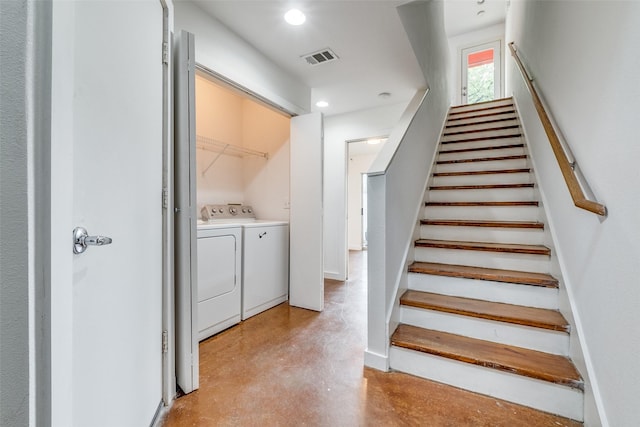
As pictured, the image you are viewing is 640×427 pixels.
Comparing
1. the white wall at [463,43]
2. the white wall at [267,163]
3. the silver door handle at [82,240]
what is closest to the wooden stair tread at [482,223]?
the white wall at [267,163]

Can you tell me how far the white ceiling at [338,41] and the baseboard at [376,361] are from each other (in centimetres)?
239

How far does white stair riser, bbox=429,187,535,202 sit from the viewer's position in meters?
2.48

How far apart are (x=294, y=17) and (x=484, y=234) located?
7.50ft

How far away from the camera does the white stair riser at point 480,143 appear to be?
125 inches

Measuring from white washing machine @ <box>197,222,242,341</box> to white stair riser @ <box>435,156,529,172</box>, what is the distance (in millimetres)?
2364

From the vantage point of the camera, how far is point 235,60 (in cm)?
225

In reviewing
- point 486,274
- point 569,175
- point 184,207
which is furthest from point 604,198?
point 184,207

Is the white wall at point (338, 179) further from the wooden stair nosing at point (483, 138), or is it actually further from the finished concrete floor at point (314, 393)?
the finished concrete floor at point (314, 393)

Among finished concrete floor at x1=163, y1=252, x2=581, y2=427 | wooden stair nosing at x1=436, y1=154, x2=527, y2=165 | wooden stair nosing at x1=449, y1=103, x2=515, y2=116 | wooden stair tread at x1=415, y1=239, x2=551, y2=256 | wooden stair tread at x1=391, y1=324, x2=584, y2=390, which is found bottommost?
finished concrete floor at x1=163, y1=252, x2=581, y2=427

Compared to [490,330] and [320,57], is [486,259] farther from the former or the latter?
[320,57]

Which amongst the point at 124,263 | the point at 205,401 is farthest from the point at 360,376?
the point at 124,263

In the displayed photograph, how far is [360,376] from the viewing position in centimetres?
172

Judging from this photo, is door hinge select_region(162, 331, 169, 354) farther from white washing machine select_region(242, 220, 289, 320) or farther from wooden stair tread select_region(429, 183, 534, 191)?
wooden stair tread select_region(429, 183, 534, 191)

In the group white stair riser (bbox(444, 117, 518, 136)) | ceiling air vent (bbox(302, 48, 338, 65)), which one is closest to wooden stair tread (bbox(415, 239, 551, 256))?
ceiling air vent (bbox(302, 48, 338, 65))
